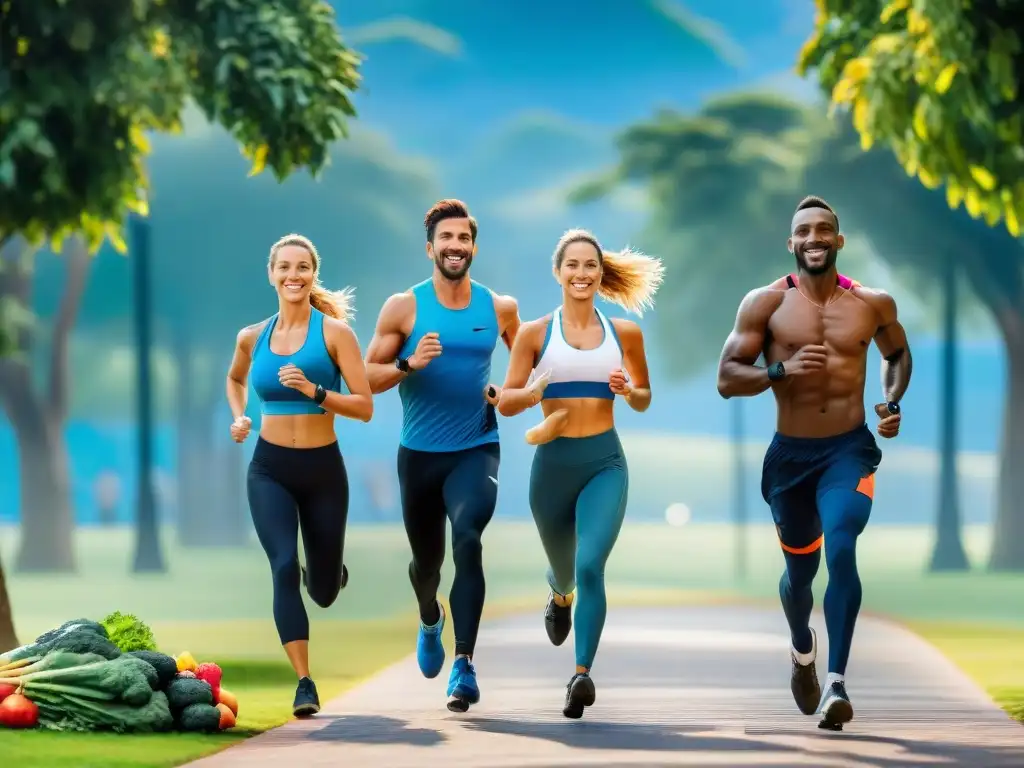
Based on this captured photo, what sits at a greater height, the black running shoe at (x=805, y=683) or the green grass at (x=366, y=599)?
the green grass at (x=366, y=599)

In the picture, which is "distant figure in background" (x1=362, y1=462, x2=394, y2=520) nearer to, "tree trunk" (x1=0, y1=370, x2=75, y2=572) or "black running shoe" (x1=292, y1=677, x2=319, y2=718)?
"tree trunk" (x1=0, y1=370, x2=75, y2=572)

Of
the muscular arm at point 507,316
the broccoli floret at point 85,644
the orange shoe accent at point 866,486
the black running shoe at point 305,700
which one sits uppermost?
the muscular arm at point 507,316

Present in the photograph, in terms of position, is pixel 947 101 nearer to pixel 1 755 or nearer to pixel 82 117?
pixel 82 117

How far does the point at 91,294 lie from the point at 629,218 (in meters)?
23.7

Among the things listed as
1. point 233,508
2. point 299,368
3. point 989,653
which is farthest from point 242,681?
point 233,508

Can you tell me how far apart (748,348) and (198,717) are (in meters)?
3.48

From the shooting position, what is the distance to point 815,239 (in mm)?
10523

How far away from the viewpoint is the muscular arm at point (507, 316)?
11.6 metres

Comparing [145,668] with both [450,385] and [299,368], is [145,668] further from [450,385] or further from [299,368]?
[450,385]

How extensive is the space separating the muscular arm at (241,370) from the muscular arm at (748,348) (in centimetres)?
264

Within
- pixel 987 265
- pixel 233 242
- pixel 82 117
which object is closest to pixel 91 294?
pixel 233 242

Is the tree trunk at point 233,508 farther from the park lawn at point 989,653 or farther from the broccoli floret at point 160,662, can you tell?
the broccoli floret at point 160,662

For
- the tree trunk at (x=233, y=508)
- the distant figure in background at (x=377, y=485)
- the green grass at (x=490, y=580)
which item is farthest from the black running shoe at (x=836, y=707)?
the distant figure in background at (x=377, y=485)

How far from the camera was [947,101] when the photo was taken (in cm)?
1430
